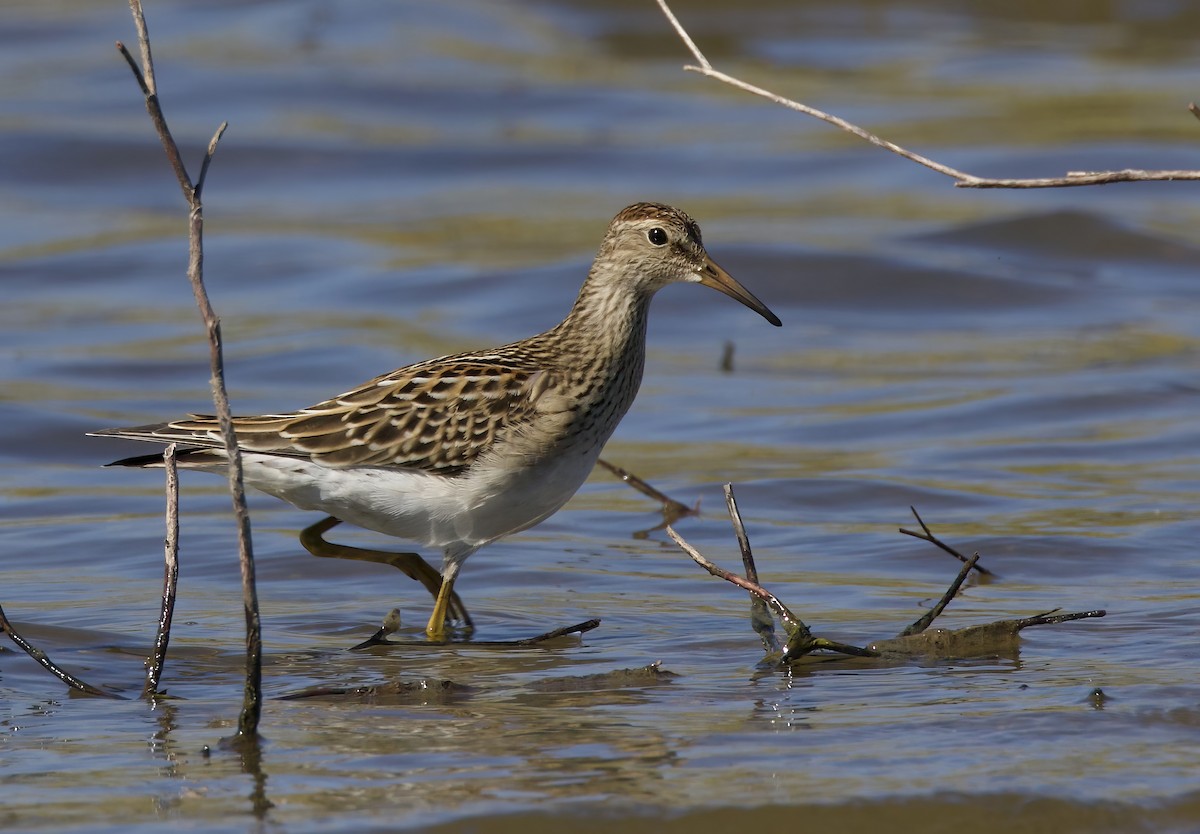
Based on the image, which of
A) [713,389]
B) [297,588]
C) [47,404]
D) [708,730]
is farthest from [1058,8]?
[708,730]

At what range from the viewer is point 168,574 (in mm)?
6500

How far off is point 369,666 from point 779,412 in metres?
5.40

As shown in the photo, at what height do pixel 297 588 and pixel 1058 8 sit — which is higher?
pixel 1058 8

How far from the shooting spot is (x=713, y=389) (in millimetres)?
12867

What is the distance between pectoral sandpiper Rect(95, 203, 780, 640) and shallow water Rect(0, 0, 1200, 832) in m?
0.53

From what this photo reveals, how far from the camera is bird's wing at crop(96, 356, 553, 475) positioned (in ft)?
26.6

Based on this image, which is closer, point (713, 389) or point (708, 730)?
point (708, 730)

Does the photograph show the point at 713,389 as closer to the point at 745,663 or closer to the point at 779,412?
the point at 779,412

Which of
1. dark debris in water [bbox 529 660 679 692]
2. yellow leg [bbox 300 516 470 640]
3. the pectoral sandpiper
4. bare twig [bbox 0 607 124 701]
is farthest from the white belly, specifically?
bare twig [bbox 0 607 124 701]

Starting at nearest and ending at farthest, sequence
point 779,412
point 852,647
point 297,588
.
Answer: point 852,647
point 297,588
point 779,412

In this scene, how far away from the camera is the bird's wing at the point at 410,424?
8094mm

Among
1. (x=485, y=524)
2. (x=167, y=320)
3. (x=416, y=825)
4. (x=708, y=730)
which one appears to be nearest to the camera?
(x=416, y=825)

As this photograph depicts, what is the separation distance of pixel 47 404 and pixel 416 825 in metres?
7.75

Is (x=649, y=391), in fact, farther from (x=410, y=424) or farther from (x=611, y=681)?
(x=611, y=681)
